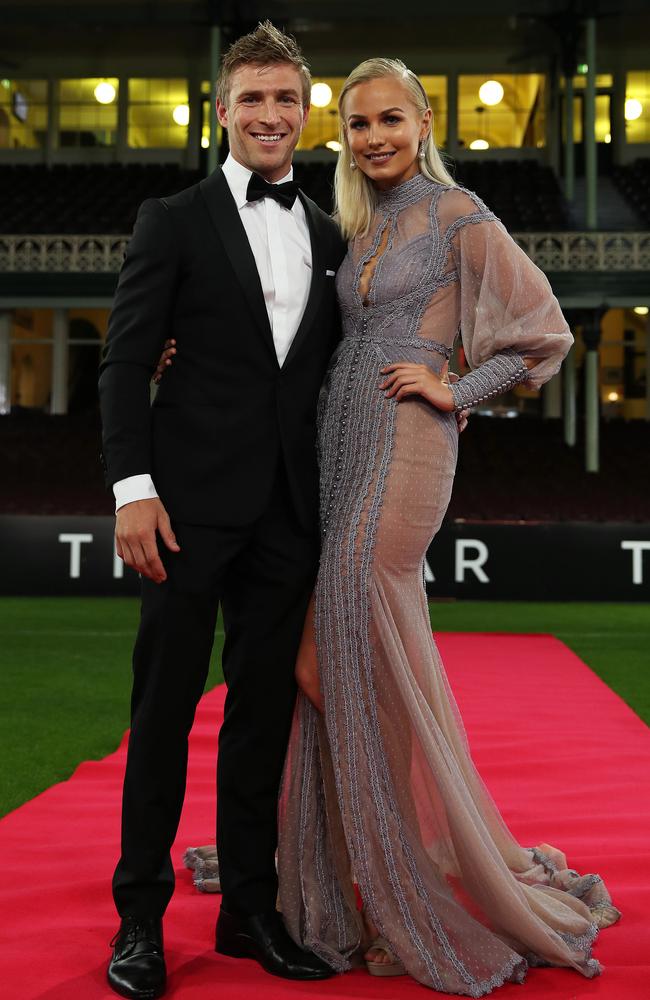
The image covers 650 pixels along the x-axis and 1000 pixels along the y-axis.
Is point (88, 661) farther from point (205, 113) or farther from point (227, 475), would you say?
point (205, 113)

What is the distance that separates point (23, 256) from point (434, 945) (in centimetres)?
1799

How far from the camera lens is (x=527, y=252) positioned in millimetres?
18500

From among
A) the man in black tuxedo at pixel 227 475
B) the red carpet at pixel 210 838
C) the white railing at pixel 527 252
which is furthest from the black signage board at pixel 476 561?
the man in black tuxedo at pixel 227 475

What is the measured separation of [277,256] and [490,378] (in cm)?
60

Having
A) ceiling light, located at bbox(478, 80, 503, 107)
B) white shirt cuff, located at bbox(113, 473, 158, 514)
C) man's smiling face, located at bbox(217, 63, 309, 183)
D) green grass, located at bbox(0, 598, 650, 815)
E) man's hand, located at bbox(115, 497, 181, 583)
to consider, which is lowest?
green grass, located at bbox(0, 598, 650, 815)

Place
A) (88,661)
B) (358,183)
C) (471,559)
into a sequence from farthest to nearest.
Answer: (471,559) → (88,661) → (358,183)

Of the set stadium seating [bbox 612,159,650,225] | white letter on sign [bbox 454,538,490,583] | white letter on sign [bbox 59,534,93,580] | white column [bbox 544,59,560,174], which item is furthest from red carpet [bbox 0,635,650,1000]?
white column [bbox 544,59,560,174]

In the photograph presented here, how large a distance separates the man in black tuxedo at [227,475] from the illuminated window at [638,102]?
23734 millimetres

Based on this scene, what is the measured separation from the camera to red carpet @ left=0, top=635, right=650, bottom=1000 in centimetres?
242

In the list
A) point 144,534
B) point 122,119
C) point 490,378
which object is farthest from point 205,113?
point 144,534

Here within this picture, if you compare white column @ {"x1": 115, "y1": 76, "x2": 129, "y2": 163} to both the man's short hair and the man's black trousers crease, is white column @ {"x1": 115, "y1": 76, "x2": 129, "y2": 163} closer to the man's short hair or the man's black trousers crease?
the man's short hair

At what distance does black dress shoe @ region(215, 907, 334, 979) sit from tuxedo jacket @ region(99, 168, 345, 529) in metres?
0.98

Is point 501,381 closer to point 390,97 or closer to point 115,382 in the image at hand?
point 390,97

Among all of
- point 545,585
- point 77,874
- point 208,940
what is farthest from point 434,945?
point 545,585
